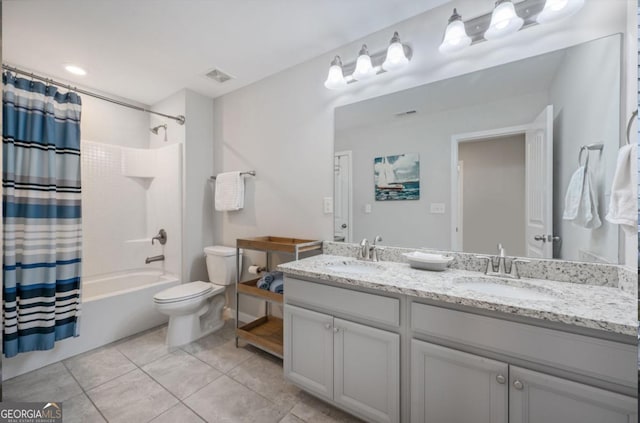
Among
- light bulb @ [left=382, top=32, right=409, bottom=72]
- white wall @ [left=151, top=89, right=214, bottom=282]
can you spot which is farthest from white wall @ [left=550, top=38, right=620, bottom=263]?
white wall @ [left=151, top=89, right=214, bottom=282]

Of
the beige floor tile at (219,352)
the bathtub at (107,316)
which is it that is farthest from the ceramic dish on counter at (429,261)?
the bathtub at (107,316)

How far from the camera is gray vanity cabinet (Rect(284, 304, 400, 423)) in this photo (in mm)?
1162

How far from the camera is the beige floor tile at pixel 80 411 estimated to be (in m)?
1.34

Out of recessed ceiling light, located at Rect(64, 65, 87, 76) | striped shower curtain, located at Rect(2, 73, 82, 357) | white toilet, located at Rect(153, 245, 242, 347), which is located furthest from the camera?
recessed ceiling light, located at Rect(64, 65, 87, 76)

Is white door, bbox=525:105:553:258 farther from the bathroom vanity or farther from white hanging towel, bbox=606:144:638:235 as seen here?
white hanging towel, bbox=606:144:638:235

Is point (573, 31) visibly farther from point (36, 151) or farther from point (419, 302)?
point (36, 151)

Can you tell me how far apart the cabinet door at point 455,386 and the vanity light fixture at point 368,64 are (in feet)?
5.15

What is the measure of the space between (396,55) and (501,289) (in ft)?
4.68

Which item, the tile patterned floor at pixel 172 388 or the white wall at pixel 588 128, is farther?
the tile patterned floor at pixel 172 388

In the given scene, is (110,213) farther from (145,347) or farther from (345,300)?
(345,300)

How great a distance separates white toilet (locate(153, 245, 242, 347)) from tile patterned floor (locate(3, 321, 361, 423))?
140 millimetres

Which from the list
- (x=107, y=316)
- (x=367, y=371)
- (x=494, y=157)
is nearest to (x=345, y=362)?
(x=367, y=371)

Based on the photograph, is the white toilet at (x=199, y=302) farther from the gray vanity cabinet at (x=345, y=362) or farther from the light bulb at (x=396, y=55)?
the light bulb at (x=396, y=55)

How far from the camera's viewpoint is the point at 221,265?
94.7 inches
